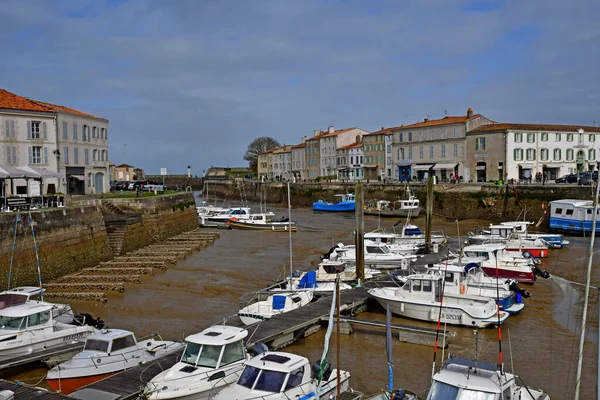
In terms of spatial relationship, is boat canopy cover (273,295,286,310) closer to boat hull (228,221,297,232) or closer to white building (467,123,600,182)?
boat hull (228,221,297,232)

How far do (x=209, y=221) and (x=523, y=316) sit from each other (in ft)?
115

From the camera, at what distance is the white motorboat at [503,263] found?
79.6ft

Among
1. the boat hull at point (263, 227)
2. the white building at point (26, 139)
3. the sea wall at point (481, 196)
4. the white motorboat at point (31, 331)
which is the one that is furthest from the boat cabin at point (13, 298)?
the sea wall at point (481, 196)

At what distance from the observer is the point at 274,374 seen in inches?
440

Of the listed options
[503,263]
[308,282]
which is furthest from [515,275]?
[308,282]

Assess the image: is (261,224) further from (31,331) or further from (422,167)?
(31,331)

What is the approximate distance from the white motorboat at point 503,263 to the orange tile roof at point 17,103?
93.4 feet

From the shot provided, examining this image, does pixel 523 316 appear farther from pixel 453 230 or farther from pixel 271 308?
pixel 453 230

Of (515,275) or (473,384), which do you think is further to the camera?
(515,275)

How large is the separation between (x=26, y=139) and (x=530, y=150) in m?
44.7

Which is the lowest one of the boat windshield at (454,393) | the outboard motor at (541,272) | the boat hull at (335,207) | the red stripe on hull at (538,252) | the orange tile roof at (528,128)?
the outboard motor at (541,272)

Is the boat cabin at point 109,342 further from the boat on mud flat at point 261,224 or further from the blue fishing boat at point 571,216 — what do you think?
the boat on mud flat at point 261,224

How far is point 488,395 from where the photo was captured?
9625mm

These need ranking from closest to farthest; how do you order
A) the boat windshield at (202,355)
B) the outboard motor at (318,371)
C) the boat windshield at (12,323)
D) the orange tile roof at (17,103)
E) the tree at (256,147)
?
the outboard motor at (318,371) → the boat windshield at (202,355) → the boat windshield at (12,323) → the orange tile roof at (17,103) → the tree at (256,147)
